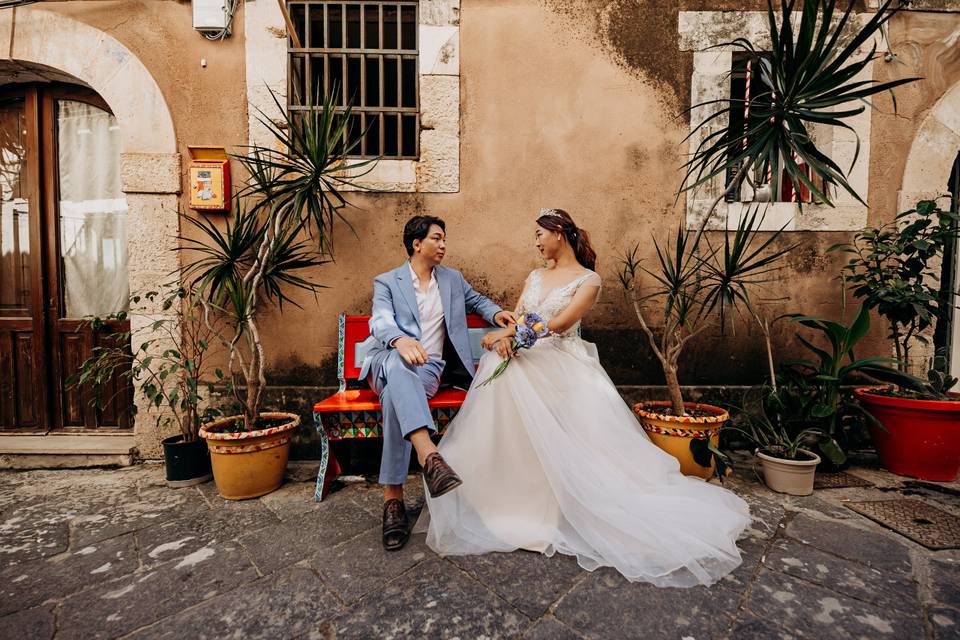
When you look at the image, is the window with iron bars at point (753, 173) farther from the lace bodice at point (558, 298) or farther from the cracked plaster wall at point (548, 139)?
the lace bodice at point (558, 298)

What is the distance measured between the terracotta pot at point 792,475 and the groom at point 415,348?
186 cm

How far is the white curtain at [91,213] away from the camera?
3645 millimetres

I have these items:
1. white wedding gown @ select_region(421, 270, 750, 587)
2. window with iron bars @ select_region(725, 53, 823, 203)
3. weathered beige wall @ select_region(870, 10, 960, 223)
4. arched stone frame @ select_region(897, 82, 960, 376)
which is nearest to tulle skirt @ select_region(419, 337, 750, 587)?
white wedding gown @ select_region(421, 270, 750, 587)

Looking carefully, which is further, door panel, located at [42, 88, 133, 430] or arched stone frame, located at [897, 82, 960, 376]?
door panel, located at [42, 88, 133, 430]

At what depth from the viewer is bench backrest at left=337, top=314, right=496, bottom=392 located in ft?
10.4

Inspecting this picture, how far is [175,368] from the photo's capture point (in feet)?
9.82

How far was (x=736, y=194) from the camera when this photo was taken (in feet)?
11.8

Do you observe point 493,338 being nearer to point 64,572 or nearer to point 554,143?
point 554,143

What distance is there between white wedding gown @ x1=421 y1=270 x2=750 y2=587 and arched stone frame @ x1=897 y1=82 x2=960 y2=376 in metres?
3.05

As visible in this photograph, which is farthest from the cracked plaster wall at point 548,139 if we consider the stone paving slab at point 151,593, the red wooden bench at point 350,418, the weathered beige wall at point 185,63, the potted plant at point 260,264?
the stone paving slab at point 151,593

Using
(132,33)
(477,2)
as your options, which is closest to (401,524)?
(477,2)

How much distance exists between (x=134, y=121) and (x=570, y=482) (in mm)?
3884

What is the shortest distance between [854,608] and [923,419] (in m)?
1.90

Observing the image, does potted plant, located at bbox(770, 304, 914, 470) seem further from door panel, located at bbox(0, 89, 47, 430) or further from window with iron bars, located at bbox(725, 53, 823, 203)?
door panel, located at bbox(0, 89, 47, 430)
